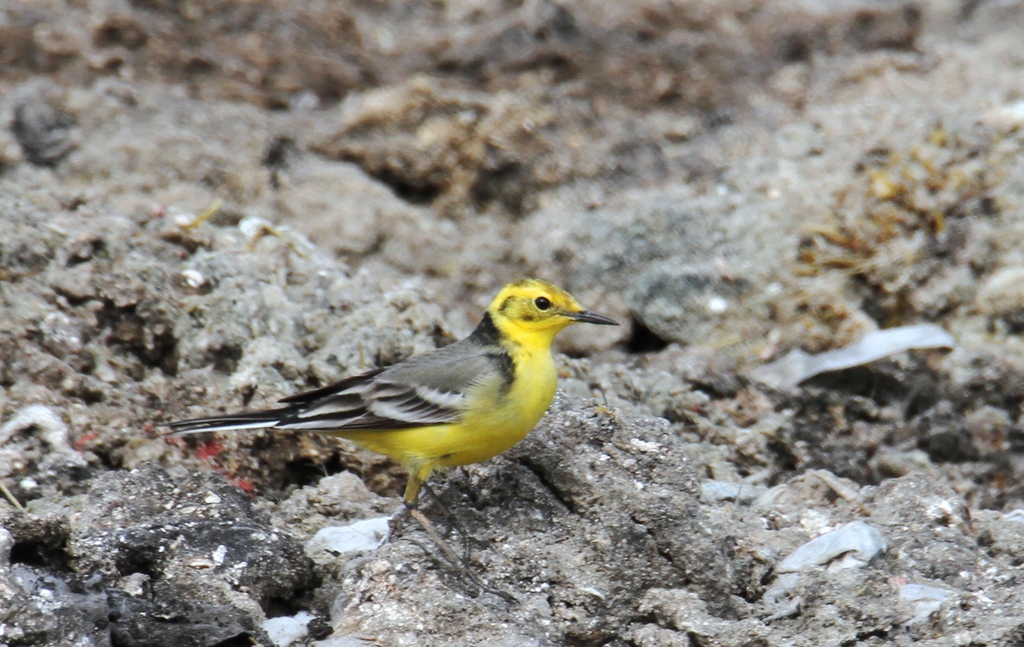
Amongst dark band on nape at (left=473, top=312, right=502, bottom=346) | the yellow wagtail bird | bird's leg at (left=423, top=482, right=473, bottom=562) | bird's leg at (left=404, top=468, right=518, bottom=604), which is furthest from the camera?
dark band on nape at (left=473, top=312, right=502, bottom=346)

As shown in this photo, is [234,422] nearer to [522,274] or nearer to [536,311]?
[536,311]

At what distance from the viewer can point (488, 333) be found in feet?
17.5

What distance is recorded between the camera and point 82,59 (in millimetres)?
8656

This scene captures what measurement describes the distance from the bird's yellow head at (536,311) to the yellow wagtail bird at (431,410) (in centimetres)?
17

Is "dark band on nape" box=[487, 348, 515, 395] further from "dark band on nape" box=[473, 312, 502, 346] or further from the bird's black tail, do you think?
the bird's black tail

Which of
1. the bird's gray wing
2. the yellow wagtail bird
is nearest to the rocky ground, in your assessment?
the yellow wagtail bird

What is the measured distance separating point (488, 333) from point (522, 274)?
2.43 metres

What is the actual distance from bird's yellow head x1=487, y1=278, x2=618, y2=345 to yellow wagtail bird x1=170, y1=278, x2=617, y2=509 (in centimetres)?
17

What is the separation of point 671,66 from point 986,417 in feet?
13.6

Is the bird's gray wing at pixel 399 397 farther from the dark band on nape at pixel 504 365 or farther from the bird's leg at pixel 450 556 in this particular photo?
the bird's leg at pixel 450 556

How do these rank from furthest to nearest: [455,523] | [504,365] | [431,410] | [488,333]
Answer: [488,333], [504,365], [431,410], [455,523]

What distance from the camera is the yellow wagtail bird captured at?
4766 mm

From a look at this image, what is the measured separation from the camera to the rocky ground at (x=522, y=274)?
4.42 metres

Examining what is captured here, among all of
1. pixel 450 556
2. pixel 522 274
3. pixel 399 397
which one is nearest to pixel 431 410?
pixel 399 397
